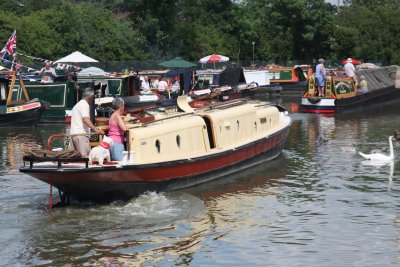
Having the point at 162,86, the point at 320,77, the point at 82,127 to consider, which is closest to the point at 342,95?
the point at 320,77

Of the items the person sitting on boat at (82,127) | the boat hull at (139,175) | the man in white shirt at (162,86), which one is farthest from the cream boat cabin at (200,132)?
the man in white shirt at (162,86)

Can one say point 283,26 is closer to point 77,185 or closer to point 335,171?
point 335,171

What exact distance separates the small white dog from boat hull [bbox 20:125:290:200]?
9.7 inches

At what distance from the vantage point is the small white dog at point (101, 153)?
50.0 ft

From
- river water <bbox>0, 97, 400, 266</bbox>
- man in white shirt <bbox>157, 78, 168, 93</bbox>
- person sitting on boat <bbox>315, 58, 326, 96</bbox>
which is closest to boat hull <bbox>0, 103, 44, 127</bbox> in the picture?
river water <bbox>0, 97, 400, 266</bbox>

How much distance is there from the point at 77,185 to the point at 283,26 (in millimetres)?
54813

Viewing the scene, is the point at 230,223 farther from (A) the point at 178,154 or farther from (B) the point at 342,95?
(B) the point at 342,95

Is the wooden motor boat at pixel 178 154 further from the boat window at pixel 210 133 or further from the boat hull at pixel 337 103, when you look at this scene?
the boat hull at pixel 337 103

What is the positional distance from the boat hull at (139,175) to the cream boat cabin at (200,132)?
0.17 meters

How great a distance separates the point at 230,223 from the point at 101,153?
255 cm

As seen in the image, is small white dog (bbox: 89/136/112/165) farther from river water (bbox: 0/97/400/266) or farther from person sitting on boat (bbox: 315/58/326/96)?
person sitting on boat (bbox: 315/58/326/96)

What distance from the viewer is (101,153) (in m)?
15.2

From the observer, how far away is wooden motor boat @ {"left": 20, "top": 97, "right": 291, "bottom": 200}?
15156 millimetres

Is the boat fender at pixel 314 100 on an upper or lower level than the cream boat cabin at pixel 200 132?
lower
